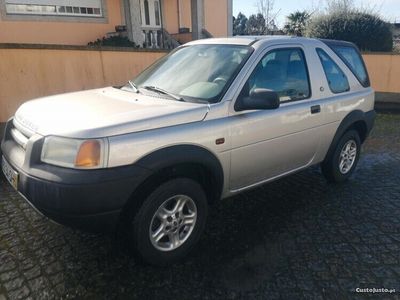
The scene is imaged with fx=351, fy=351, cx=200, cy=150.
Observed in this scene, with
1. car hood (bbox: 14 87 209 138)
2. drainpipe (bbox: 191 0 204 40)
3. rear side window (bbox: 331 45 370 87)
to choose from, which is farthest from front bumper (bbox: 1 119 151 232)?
drainpipe (bbox: 191 0 204 40)

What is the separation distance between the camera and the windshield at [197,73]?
122 inches

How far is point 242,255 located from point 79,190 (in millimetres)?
1518

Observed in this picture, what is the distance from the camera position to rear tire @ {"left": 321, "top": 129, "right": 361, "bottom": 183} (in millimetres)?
4410

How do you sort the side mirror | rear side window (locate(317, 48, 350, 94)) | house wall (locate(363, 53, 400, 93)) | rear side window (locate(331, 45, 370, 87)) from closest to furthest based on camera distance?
the side mirror → rear side window (locate(317, 48, 350, 94)) → rear side window (locate(331, 45, 370, 87)) → house wall (locate(363, 53, 400, 93))

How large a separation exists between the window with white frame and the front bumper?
11.3 metres

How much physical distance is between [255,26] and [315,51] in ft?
91.1

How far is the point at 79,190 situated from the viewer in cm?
229

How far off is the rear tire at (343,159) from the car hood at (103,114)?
225 centimetres

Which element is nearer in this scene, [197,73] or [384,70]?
[197,73]

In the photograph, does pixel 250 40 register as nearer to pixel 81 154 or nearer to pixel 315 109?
pixel 315 109

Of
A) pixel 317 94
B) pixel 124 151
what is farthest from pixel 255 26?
pixel 124 151

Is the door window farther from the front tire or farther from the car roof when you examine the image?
the front tire

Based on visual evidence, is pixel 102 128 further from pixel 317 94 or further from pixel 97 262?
pixel 317 94

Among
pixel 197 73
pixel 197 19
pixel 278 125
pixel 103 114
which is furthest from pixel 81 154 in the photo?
pixel 197 19
